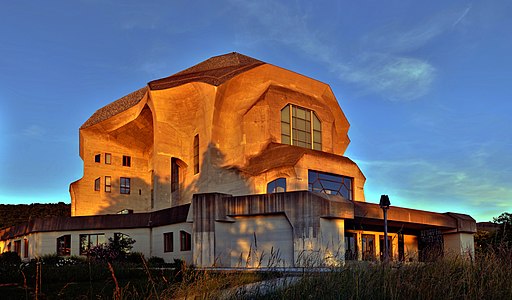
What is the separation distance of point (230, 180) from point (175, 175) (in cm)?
700

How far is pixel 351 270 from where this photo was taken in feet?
28.4

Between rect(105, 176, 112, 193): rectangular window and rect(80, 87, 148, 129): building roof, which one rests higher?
rect(80, 87, 148, 129): building roof

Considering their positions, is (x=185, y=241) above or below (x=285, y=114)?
below

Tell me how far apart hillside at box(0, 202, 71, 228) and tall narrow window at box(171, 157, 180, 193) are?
998 inches

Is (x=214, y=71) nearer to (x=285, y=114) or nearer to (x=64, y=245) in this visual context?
(x=285, y=114)

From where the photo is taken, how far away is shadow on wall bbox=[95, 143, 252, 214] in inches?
1377

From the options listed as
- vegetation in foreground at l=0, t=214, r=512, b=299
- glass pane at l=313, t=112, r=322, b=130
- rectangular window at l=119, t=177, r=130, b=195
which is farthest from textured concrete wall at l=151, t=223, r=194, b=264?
vegetation in foreground at l=0, t=214, r=512, b=299

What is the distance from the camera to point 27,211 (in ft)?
197

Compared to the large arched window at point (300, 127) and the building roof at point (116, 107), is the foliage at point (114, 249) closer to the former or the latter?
the building roof at point (116, 107)

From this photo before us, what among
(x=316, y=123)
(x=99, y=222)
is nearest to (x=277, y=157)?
(x=316, y=123)

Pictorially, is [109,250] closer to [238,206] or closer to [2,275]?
[238,206]

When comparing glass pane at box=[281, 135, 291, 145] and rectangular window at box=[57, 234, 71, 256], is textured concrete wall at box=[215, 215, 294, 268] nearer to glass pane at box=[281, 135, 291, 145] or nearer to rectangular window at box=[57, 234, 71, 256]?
glass pane at box=[281, 135, 291, 145]

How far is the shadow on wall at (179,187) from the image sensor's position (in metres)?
35.0

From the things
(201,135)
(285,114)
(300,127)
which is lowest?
(201,135)
